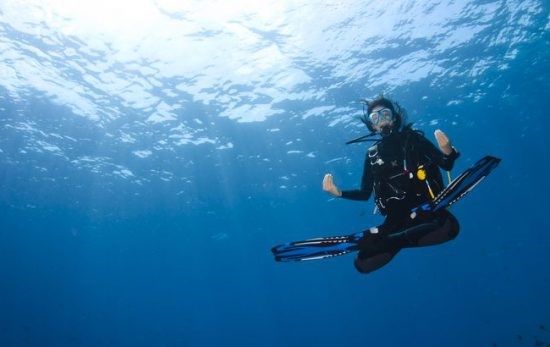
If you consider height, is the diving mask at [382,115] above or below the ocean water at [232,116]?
below

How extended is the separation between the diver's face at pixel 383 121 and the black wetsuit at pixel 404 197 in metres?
0.12

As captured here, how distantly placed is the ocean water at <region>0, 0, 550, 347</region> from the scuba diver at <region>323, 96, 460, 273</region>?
34.4 feet

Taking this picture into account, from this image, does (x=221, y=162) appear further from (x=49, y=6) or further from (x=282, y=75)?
(x=49, y=6)

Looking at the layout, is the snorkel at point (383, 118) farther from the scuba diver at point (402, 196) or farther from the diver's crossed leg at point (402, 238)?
the diver's crossed leg at point (402, 238)

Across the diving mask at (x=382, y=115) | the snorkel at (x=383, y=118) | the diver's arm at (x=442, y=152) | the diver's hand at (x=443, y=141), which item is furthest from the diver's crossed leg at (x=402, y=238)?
the diving mask at (x=382, y=115)

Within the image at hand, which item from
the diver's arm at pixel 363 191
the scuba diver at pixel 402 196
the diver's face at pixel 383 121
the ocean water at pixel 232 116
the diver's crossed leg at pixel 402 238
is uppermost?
the ocean water at pixel 232 116

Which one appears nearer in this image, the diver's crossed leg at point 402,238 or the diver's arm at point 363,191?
the diver's crossed leg at point 402,238

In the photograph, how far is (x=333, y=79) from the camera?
699 inches

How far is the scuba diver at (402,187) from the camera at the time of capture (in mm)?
3961

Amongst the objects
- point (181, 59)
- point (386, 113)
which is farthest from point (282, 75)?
point (386, 113)

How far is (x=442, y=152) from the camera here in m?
4.29

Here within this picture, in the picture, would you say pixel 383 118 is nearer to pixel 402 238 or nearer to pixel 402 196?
pixel 402 196

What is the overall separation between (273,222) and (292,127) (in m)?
20.7

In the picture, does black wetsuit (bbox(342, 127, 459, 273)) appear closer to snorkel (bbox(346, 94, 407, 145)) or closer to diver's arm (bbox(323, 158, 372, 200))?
snorkel (bbox(346, 94, 407, 145))
